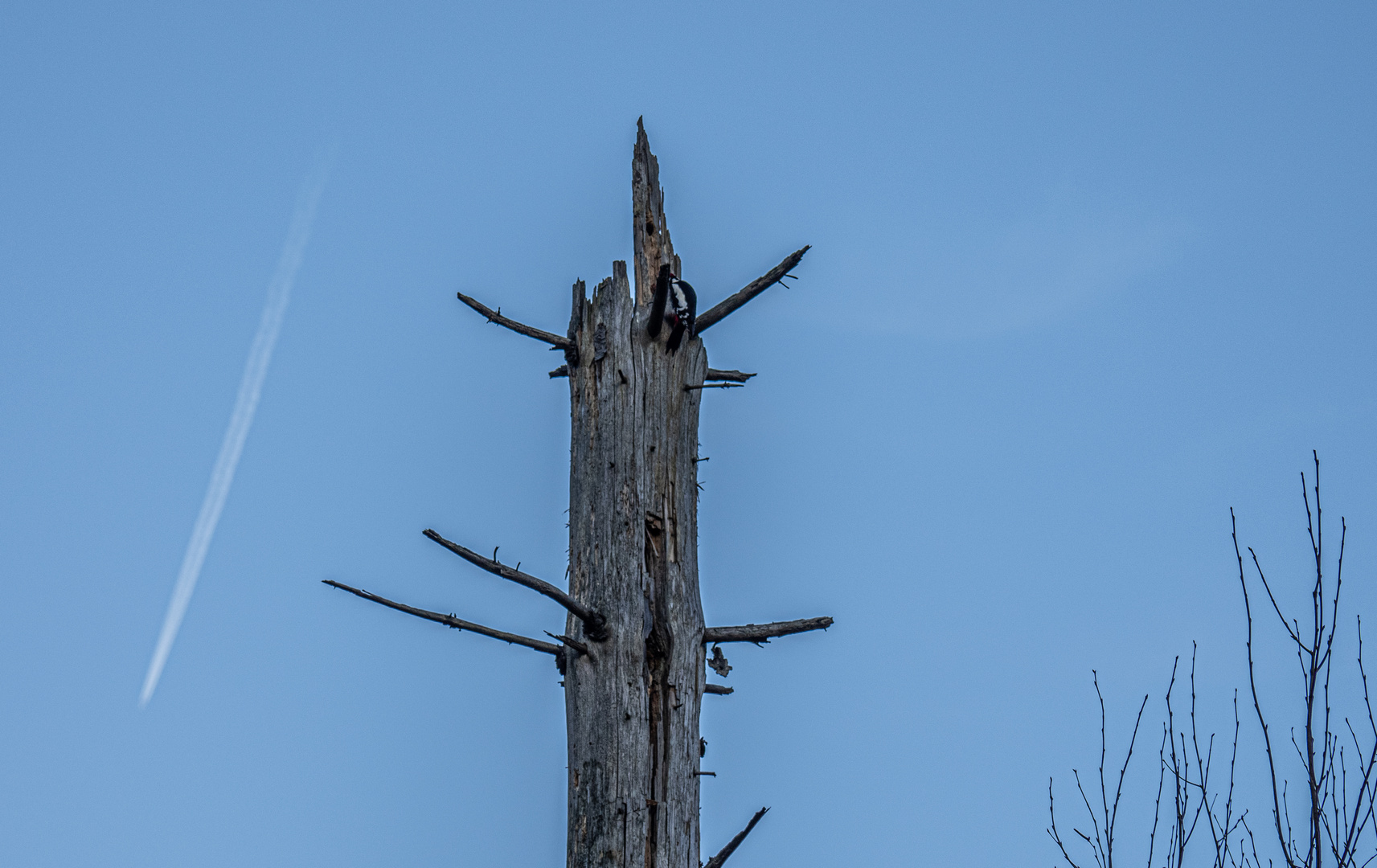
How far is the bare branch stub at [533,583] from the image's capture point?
447 cm

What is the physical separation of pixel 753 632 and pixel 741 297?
1.50m

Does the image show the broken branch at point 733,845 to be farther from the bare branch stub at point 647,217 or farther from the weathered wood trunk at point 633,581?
the bare branch stub at point 647,217

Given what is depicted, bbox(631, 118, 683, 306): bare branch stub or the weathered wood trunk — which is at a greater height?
bbox(631, 118, 683, 306): bare branch stub

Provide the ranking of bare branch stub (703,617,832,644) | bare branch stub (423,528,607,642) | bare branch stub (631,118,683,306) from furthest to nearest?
bare branch stub (631,118,683,306), bare branch stub (703,617,832,644), bare branch stub (423,528,607,642)

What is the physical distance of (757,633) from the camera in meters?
5.16

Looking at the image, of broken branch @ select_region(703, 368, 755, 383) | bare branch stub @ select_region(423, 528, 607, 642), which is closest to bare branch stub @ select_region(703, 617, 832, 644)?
bare branch stub @ select_region(423, 528, 607, 642)


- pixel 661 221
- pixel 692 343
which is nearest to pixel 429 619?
pixel 692 343

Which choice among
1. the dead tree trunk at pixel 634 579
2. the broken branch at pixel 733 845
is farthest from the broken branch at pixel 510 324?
the broken branch at pixel 733 845

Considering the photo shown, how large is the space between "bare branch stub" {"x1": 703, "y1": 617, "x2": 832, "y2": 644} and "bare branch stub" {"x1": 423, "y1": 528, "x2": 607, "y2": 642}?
0.52m

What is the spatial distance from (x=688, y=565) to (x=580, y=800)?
3.45 ft

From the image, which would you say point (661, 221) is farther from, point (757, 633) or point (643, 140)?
point (757, 633)

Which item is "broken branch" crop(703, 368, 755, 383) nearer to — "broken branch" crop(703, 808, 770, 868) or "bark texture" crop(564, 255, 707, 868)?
"bark texture" crop(564, 255, 707, 868)

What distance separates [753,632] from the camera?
16.9 feet

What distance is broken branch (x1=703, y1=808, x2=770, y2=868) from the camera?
4789 millimetres
